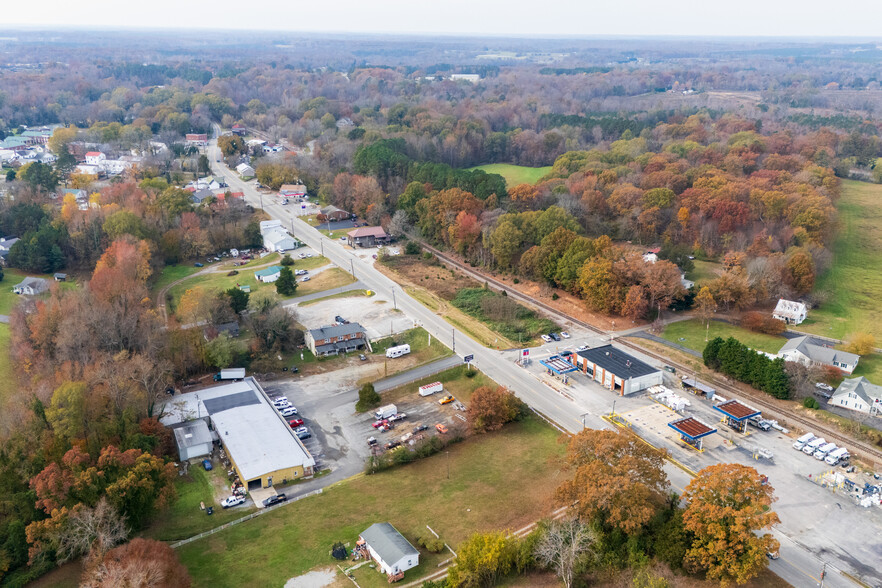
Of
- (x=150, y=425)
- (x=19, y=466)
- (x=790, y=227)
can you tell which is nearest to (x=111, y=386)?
(x=150, y=425)

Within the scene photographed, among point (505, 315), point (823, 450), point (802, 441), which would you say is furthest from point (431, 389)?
point (823, 450)

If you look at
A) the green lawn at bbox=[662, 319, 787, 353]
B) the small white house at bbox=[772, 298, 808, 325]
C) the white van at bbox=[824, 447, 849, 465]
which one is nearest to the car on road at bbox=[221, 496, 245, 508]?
the white van at bbox=[824, 447, 849, 465]

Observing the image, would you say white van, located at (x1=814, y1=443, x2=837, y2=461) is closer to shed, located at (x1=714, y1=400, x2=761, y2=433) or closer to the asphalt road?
shed, located at (x1=714, y1=400, x2=761, y2=433)

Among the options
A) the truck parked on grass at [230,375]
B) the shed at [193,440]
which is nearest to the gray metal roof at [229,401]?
the shed at [193,440]

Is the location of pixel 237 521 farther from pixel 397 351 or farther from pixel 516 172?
pixel 516 172

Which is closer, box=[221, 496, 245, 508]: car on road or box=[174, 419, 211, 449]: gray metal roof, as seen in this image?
box=[221, 496, 245, 508]: car on road

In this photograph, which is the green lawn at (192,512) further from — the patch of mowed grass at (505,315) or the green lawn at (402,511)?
the patch of mowed grass at (505,315)

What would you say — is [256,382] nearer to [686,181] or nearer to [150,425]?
[150,425]
